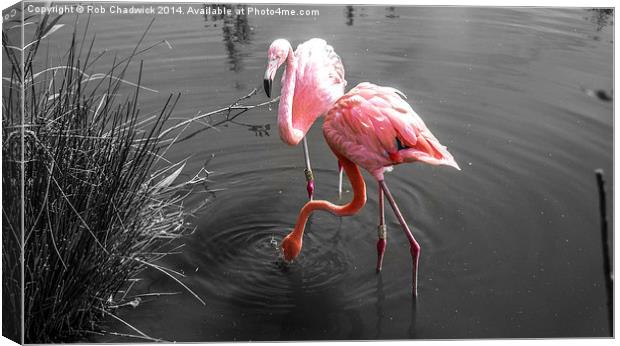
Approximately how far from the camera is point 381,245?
11.6 ft

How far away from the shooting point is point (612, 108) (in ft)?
11.0

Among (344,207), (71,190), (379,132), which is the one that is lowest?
(344,207)

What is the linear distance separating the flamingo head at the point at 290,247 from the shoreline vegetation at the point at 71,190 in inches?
22.4

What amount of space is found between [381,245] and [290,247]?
0.43 metres

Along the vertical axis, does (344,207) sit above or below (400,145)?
below

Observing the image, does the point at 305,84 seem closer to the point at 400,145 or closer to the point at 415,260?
the point at 400,145

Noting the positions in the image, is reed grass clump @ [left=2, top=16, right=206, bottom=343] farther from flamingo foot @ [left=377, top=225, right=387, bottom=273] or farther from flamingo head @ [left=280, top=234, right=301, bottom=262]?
flamingo foot @ [left=377, top=225, right=387, bottom=273]

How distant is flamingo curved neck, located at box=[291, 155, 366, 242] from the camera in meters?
3.41

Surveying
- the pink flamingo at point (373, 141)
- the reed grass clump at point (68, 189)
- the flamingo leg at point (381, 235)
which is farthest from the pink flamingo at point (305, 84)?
the reed grass clump at point (68, 189)

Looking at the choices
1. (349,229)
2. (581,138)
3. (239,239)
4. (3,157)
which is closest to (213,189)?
(239,239)

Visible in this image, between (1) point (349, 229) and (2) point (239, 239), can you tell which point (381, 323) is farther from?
(2) point (239, 239)

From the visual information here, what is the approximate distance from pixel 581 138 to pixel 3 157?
2.49 metres

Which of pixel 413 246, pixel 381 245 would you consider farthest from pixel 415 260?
pixel 381 245

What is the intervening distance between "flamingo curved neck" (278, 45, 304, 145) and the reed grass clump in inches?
22.2
